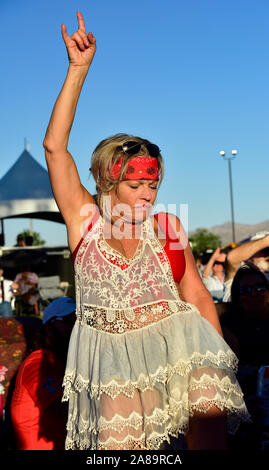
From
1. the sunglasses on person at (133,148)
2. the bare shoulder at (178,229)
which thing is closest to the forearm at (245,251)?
the bare shoulder at (178,229)

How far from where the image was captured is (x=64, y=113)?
223 centimetres

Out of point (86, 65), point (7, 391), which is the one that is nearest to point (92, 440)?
point (86, 65)

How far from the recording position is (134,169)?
2.40 meters

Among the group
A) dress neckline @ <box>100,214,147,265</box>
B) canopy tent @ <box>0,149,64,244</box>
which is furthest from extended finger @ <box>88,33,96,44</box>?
canopy tent @ <box>0,149,64,244</box>

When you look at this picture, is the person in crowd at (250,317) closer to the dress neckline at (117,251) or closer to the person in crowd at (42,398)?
the person in crowd at (42,398)

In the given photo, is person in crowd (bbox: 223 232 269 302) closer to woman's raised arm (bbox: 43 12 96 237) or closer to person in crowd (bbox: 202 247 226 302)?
woman's raised arm (bbox: 43 12 96 237)

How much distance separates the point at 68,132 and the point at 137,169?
332 mm

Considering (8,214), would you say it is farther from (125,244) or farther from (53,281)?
(125,244)

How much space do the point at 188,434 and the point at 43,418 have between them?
54.8 inches

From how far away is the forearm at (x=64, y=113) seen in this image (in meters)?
2.24

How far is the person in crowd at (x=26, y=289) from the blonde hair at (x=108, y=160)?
11166 mm

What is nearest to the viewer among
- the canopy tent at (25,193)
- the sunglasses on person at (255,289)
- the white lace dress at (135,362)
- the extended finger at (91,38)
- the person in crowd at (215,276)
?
the white lace dress at (135,362)

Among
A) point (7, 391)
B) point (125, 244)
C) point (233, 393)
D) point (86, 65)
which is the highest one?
point (86, 65)

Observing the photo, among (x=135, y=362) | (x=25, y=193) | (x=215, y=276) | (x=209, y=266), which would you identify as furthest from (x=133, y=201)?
(x=25, y=193)
